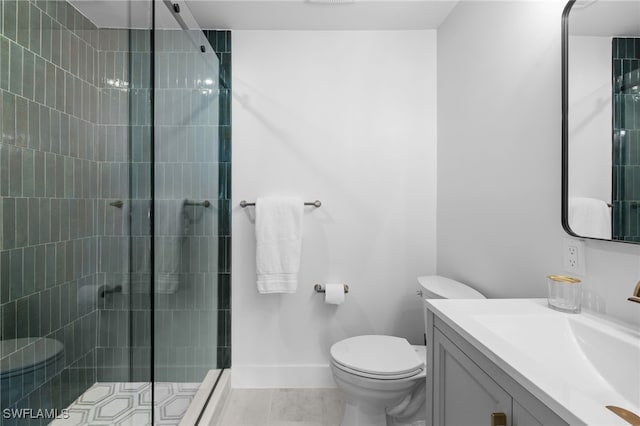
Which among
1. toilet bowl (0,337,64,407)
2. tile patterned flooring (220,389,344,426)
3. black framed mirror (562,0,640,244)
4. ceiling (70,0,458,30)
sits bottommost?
tile patterned flooring (220,389,344,426)

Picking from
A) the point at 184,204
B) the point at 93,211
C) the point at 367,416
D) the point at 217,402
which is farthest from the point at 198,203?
the point at 367,416

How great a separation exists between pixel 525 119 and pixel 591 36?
346 millimetres

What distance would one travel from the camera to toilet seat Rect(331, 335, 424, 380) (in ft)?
4.75

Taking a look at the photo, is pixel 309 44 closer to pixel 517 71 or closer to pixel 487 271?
pixel 517 71

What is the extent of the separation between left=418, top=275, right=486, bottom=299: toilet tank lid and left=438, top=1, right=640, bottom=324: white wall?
0.06 meters

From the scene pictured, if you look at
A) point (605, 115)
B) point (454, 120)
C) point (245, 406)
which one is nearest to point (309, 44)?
point (454, 120)

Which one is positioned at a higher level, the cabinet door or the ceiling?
the ceiling

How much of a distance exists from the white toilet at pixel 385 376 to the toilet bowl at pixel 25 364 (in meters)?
1.05

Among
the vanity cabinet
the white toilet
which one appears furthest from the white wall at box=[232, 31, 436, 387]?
the vanity cabinet

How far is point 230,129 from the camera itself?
81.0 inches

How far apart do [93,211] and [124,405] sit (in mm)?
619

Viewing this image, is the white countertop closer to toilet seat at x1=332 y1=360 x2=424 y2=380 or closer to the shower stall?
toilet seat at x1=332 y1=360 x2=424 y2=380

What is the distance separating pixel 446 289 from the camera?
5.40 ft

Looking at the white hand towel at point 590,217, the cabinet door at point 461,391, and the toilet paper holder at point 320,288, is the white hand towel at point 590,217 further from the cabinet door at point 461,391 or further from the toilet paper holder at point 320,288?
the toilet paper holder at point 320,288
